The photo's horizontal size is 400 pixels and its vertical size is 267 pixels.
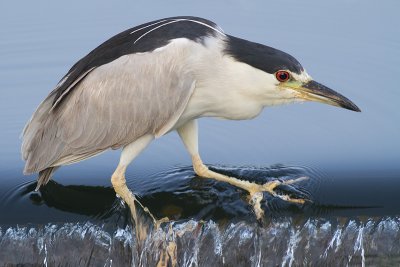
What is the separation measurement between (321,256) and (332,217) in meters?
0.17

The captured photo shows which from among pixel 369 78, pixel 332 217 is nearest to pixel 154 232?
pixel 332 217

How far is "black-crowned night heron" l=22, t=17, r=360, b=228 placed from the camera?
3.85 m

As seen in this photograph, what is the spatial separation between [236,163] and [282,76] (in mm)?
891

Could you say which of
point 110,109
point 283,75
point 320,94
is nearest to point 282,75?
point 283,75

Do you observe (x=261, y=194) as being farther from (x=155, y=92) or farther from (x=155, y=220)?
(x=155, y=92)

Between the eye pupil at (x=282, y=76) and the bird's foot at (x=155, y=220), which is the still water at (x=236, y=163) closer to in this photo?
the bird's foot at (x=155, y=220)

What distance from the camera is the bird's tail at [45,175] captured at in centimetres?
413

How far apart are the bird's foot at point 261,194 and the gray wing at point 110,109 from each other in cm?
51

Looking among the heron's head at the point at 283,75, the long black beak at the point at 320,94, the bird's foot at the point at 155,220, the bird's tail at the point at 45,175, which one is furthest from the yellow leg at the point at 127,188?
Result: the long black beak at the point at 320,94

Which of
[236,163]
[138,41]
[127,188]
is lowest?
[236,163]

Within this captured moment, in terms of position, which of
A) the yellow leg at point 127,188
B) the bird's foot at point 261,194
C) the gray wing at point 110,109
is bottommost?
the bird's foot at point 261,194

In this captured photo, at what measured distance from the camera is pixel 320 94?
12.5 feet

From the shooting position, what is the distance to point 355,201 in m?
4.04

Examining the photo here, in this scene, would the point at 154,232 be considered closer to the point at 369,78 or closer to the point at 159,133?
the point at 159,133
